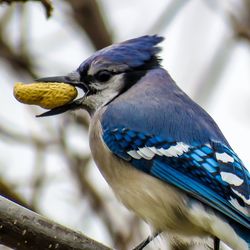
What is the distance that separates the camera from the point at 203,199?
274 cm

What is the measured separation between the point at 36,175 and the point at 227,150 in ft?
4.56

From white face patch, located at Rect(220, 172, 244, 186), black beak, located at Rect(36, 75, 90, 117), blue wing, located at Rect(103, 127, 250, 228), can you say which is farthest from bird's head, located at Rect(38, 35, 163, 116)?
white face patch, located at Rect(220, 172, 244, 186)

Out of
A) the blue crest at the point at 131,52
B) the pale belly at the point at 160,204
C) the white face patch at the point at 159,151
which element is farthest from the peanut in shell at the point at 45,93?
the white face patch at the point at 159,151

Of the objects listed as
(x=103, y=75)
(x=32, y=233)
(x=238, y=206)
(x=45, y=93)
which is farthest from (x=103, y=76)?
(x=32, y=233)

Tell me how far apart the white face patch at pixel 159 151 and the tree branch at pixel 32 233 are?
2.10 ft

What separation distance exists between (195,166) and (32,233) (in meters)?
0.79

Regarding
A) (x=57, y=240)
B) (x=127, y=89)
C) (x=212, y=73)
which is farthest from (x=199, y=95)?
(x=57, y=240)

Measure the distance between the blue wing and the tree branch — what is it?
52 centimetres

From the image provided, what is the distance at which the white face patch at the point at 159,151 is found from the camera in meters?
2.96

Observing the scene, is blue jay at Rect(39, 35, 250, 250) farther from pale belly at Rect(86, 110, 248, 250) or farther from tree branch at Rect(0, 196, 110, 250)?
tree branch at Rect(0, 196, 110, 250)

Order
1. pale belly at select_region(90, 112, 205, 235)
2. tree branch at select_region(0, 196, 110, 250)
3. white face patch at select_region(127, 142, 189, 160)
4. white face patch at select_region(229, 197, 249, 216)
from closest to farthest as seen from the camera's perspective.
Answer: tree branch at select_region(0, 196, 110, 250) → white face patch at select_region(229, 197, 249, 216) → pale belly at select_region(90, 112, 205, 235) → white face patch at select_region(127, 142, 189, 160)

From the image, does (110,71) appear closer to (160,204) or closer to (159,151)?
(159,151)

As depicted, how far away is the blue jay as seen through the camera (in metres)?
2.74

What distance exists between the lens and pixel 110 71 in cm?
329
